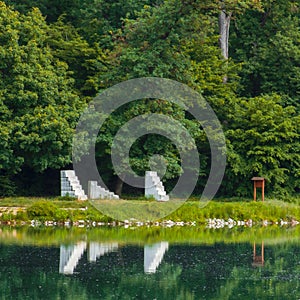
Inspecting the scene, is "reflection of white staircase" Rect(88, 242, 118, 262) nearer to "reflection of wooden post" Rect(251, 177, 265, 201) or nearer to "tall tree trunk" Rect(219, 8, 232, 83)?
"reflection of wooden post" Rect(251, 177, 265, 201)

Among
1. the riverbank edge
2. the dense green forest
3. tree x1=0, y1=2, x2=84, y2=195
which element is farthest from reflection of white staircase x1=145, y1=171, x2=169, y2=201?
tree x1=0, y1=2, x2=84, y2=195

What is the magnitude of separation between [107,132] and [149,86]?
2.52 metres

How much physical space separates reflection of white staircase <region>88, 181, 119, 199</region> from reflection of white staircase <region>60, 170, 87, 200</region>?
307 millimetres

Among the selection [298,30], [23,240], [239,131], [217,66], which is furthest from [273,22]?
[23,240]

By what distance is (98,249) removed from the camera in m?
26.1

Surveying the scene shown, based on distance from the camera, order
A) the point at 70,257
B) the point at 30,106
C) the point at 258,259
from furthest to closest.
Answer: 1. the point at 30,106
2. the point at 258,259
3. the point at 70,257

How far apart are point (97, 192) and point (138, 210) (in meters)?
3.25

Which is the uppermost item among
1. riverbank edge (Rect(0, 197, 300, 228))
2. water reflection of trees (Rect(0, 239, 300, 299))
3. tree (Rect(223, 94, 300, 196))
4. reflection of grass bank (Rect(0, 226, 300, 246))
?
tree (Rect(223, 94, 300, 196))

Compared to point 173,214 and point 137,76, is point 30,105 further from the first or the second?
point 173,214

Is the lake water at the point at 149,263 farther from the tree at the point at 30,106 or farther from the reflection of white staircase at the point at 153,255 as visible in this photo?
the tree at the point at 30,106

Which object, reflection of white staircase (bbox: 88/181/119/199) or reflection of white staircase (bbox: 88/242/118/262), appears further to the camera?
reflection of white staircase (bbox: 88/181/119/199)

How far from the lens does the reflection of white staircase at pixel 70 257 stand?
2283cm

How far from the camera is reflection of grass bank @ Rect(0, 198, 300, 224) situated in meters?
32.5

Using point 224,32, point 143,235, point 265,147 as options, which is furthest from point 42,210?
point 224,32
